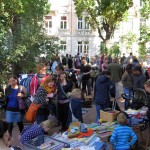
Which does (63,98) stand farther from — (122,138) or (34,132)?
(122,138)

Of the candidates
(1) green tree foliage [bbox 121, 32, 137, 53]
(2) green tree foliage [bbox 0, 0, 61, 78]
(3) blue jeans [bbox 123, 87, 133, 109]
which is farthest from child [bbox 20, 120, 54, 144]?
(1) green tree foliage [bbox 121, 32, 137, 53]

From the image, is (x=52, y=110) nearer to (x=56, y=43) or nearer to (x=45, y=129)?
(x=45, y=129)

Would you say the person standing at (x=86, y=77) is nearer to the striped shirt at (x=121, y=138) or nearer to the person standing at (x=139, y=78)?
the person standing at (x=139, y=78)

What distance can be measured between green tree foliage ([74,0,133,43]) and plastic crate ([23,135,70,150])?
1024 inches

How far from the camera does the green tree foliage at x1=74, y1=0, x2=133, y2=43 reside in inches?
1233

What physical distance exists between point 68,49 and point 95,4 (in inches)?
488

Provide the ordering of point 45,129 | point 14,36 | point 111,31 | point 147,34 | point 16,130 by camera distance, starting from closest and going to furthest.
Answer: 1. point 45,129
2. point 16,130
3. point 14,36
4. point 147,34
5. point 111,31

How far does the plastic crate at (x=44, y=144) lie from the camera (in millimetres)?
6035

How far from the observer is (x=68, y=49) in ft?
148

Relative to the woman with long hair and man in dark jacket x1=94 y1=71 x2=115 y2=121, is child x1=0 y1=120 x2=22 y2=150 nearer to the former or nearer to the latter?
the woman with long hair

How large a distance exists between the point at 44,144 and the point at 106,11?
2709 cm

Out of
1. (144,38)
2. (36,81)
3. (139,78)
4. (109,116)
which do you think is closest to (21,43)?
(36,81)

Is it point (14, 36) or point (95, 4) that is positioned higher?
point (95, 4)

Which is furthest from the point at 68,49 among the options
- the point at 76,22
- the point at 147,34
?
the point at 147,34
